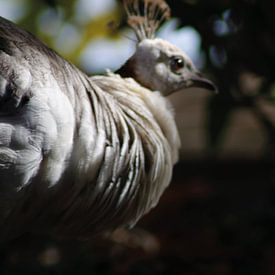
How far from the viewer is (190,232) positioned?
4.11 meters

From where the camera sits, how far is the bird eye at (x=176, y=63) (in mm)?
2256

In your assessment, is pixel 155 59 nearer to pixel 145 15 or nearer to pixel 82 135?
pixel 145 15

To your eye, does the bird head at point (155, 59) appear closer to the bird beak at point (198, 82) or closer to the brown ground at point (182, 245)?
the bird beak at point (198, 82)

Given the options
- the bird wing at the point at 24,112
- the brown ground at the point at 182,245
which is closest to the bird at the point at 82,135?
the bird wing at the point at 24,112

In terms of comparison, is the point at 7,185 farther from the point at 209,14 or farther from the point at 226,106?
the point at 226,106

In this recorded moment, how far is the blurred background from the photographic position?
304cm

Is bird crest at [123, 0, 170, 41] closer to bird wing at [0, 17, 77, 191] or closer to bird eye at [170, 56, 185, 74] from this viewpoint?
bird eye at [170, 56, 185, 74]

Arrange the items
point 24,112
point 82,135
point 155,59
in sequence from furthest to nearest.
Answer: point 155,59, point 82,135, point 24,112

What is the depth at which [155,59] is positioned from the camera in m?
2.21

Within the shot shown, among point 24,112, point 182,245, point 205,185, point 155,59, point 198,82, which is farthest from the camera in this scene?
point 205,185

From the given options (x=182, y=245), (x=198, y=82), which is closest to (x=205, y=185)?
(x=182, y=245)

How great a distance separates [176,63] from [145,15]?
0.16 m

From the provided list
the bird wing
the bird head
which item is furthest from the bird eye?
the bird wing

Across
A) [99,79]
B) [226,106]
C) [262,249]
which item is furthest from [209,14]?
[262,249]
